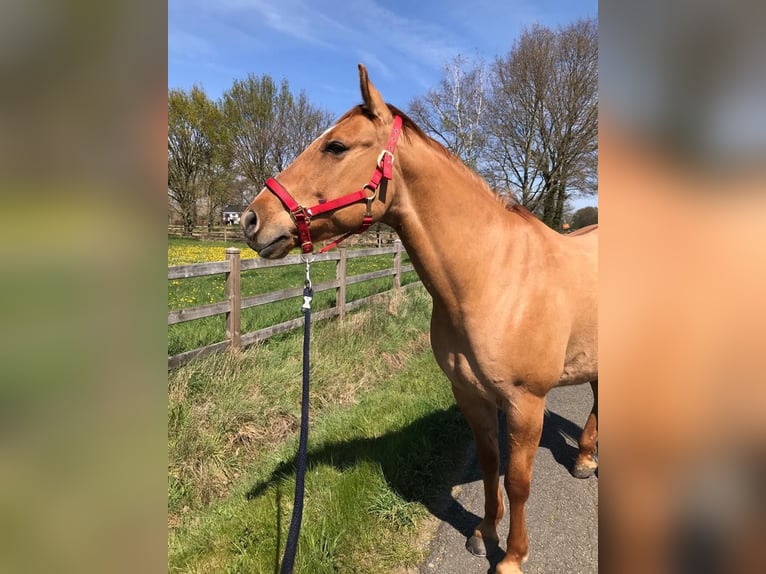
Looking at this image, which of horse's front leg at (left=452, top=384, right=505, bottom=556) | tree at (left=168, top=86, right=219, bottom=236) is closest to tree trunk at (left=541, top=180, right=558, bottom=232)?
horse's front leg at (left=452, top=384, right=505, bottom=556)

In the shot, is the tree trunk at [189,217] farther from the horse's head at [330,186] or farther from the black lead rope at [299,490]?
the black lead rope at [299,490]

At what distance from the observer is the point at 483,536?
8.69ft

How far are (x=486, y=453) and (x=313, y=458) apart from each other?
1.31 metres

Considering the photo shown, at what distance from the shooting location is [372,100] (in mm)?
2025

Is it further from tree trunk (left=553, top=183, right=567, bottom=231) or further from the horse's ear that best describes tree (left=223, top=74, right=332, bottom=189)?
the horse's ear

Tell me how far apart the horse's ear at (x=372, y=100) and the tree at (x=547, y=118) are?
37.3 ft

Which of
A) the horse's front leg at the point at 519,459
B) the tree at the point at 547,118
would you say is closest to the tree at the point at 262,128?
the tree at the point at 547,118

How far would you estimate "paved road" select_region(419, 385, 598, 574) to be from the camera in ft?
8.20

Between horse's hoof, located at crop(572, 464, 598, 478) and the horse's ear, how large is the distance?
2.98 m
